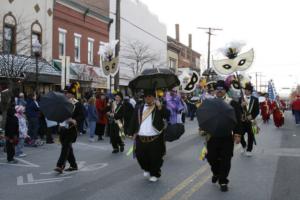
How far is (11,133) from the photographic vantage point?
11031 mm

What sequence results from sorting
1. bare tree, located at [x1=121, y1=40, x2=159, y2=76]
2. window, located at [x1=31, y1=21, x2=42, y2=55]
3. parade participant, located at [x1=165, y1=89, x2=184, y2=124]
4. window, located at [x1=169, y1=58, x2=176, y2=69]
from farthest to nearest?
window, located at [x1=169, y1=58, x2=176, y2=69], bare tree, located at [x1=121, y1=40, x2=159, y2=76], window, located at [x1=31, y1=21, x2=42, y2=55], parade participant, located at [x1=165, y1=89, x2=184, y2=124]

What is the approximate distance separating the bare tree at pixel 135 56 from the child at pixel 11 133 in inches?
1077

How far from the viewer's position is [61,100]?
29.6 ft

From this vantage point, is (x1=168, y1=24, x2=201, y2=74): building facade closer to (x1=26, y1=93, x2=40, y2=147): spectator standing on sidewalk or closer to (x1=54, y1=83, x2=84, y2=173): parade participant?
(x1=26, y1=93, x2=40, y2=147): spectator standing on sidewalk

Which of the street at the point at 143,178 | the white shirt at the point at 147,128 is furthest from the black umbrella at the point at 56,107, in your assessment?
the white shirt at the point at 147,128

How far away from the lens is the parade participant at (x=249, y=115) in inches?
465

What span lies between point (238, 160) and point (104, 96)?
26.4 feet

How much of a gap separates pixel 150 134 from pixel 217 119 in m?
1.54

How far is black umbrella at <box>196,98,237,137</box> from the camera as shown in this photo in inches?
292

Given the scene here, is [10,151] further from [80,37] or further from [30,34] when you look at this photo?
[80,37]

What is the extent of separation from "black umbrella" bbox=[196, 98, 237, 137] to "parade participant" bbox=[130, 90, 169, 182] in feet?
3.94

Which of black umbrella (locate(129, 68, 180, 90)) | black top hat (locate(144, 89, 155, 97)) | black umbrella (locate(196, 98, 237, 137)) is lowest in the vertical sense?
black umbrella (locate(196, 98, 237, 137))

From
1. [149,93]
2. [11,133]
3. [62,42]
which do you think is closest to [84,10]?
[62,42]

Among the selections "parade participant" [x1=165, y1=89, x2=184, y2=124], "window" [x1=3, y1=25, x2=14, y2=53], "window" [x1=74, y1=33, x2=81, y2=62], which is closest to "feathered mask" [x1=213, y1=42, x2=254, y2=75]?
"parade participant" [x1=165, y1=89, x2=184, y2=124]
